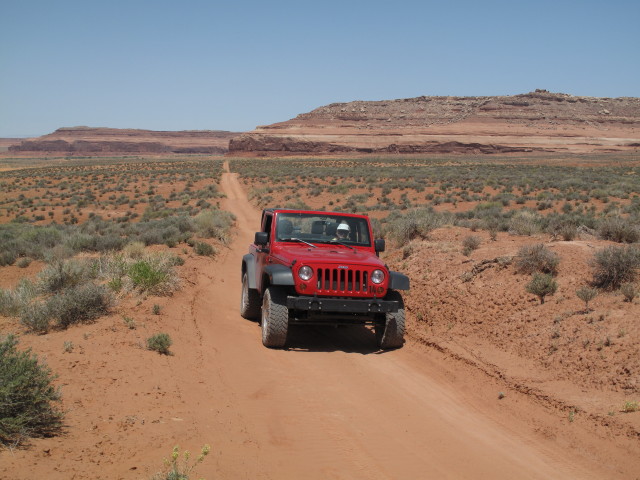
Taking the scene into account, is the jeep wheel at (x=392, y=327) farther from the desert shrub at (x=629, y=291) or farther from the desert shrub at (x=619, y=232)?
the desert shrub at (x=619, y=232)

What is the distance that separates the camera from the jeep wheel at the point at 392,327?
7852 mm

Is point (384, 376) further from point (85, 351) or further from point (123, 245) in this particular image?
point (123, 245)

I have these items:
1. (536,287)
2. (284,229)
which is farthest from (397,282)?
(536,287)

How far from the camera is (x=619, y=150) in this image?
85.4 meters

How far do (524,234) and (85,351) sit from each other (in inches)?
409

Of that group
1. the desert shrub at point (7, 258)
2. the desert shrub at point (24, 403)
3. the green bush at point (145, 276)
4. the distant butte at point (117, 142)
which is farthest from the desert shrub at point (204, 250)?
the distant butte at point (117, 142)

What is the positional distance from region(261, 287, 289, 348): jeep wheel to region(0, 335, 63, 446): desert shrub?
9.91 ft

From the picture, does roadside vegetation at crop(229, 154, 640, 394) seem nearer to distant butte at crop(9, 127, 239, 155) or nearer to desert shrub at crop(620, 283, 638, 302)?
desert shrub at crop(620, 283, 638, 302)

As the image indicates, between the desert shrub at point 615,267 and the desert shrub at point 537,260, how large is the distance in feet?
2.76

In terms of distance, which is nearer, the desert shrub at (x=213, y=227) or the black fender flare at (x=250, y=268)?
the black fender flare at (x=250, y=268)

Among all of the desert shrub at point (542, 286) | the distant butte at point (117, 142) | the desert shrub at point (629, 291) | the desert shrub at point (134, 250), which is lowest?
the desert shrub at point (134, 250)

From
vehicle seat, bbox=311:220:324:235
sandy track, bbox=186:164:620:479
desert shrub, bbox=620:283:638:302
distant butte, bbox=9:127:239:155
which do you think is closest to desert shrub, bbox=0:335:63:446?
sandy track, bbox=186:164:620:479

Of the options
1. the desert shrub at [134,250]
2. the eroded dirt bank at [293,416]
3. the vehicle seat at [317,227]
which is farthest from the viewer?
the desert shrub at [134,250]

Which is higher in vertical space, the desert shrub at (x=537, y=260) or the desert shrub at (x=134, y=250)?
the desert shrub at (x=537, y=260)
